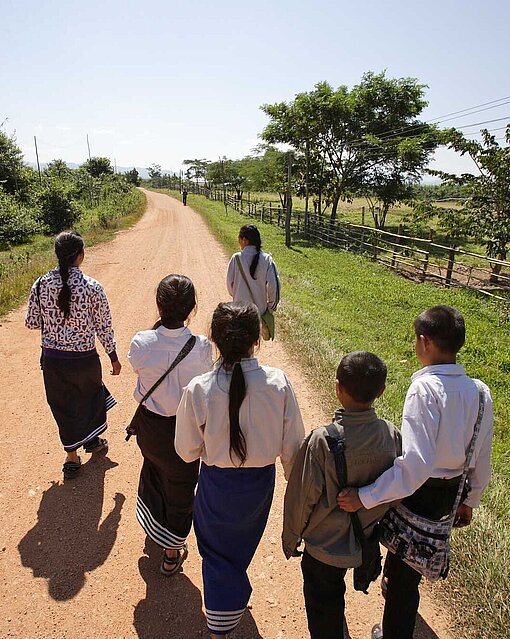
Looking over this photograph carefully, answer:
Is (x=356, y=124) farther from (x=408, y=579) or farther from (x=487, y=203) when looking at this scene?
(x=408, y=579)

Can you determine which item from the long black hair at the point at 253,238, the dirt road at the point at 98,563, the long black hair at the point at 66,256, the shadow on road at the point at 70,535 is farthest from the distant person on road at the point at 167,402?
the long black hair at the point at 253,238

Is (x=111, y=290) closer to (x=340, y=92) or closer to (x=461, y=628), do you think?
(x=461, y=628)

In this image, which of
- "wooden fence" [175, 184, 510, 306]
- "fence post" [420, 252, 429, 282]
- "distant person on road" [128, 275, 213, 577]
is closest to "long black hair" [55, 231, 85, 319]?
"distant person on road" [128, 275, 213, 577]

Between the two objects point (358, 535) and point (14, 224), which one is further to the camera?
point (14, 224)

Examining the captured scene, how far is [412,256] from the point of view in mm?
14305

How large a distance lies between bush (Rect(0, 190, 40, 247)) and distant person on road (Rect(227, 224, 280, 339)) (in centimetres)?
1515

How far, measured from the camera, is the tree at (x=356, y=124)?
65.1 ft

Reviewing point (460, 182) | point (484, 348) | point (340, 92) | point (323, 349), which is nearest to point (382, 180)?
point (340, 92)

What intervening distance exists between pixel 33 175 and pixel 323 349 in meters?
24.9

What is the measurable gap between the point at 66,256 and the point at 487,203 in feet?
42.1

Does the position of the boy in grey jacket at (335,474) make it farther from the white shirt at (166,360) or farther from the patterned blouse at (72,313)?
the patterned blouse at (72,313)

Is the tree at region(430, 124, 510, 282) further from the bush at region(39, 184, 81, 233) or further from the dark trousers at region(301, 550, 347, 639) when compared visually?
the bush at region(39, 184, 81, 233)

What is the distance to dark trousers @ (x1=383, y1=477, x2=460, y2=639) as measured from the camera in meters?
1.88

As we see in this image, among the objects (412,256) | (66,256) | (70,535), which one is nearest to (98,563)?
(70,535)
